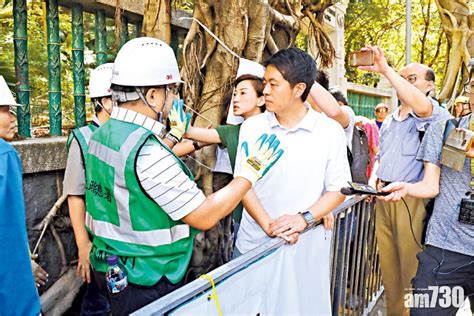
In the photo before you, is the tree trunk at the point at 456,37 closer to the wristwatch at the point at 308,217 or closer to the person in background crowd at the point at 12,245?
the wristwatch at the point at 308,217

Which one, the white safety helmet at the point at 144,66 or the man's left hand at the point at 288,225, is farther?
Answer: the man's left hand at the point at 288,225

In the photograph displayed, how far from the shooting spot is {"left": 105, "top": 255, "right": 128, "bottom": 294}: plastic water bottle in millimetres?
1948

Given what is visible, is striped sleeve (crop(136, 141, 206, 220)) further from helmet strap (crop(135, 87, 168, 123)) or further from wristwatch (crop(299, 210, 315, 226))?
wristwatch (crop(299, 210, 315, 226))

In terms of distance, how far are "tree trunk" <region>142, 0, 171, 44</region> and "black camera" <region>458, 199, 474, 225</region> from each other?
2.36m

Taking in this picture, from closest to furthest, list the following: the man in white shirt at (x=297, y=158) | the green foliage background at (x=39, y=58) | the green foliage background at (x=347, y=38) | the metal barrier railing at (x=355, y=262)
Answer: the man in white shirt at (x=297, y=158), the metal barrier railing at (x=355, y=262), the green foliage background at (x=39, y=58), the green foliage background at (x=347, y=38)

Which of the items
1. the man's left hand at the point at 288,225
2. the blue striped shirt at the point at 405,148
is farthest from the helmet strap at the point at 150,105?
the blue striped shirt at the point at 405,148

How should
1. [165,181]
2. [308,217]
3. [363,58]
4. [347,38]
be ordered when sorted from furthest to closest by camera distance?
[347,38] → [363,58] → [308,217] → [165,181]

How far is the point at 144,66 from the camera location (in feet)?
6.36

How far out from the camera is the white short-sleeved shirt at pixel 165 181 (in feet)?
5.91

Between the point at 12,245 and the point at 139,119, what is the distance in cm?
74

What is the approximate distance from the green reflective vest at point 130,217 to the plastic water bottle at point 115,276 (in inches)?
1.0

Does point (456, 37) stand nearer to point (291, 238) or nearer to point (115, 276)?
point (291, 238)

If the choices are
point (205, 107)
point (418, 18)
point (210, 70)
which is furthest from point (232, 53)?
point (418, 18)

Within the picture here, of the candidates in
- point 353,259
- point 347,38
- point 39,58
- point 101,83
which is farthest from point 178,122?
point 347,38
